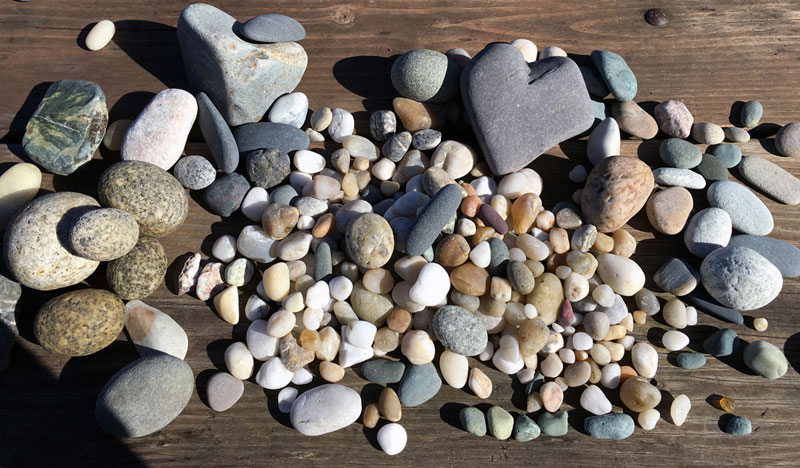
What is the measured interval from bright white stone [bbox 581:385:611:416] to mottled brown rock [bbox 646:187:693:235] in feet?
1.72

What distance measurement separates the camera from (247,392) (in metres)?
1.35

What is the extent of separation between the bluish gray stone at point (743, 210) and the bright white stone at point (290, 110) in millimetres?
1266

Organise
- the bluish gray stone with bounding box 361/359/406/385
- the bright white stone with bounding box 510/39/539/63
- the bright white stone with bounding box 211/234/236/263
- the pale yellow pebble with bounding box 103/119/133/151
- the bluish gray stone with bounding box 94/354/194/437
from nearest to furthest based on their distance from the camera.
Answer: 1. the bluish gray stone with bounding box 94/354/194/437
2. the bluish gray stone with bounding box 361/359/406/385
3. the bright white stone with bounding box 211/234/236/263
4. the pale yellow pebble with bounding box 103/119/133/151
5. the bright white stone with bounding box 510/39/539/63

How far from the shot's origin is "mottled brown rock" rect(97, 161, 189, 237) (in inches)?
53.3

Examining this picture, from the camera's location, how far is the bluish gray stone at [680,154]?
1581mm

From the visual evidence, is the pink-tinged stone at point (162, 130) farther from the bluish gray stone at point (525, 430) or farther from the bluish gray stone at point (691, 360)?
the bluish gray stone at point (691, 360)

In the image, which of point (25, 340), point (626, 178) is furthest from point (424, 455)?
point (25, 340)

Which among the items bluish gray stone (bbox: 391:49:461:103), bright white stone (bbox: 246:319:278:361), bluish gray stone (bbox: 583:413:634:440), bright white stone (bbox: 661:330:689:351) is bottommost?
bluish gray stone (bbox: 583:413:634:440)

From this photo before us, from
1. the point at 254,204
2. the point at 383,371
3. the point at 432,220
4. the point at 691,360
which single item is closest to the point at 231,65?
the point at 254,204

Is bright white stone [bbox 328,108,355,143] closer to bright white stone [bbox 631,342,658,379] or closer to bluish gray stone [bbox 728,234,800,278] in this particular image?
bright white stone [bbox 631,342,658,379]

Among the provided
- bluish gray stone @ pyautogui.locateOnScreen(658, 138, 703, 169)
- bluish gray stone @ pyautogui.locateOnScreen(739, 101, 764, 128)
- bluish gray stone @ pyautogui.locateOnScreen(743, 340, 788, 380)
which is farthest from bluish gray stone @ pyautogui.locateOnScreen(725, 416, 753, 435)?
bluish gray stone @ pyautogui.locateOnScreen(739, 101, 764, 128)

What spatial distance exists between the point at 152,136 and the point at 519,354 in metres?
1.19

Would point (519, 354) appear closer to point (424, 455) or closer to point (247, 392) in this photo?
point (424, 455)

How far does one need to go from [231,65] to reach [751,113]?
1616mm
